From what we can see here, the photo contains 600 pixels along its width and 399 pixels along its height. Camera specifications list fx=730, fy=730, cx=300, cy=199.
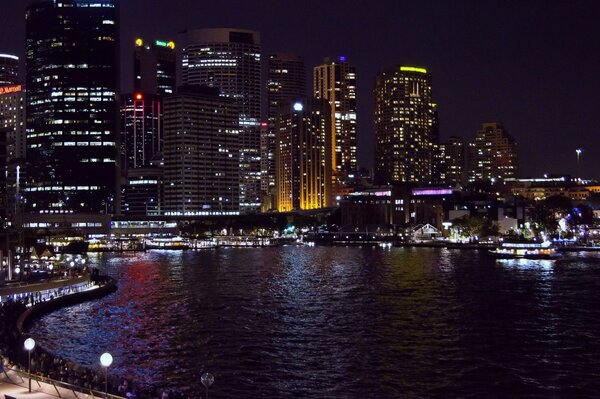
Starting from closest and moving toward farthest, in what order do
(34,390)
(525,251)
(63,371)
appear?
(34,390) → (63,371) → (525,251)

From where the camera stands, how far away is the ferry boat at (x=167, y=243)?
550 feet

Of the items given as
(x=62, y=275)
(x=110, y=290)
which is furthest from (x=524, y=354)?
(x=62, y=275)

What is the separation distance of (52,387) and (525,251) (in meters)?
101

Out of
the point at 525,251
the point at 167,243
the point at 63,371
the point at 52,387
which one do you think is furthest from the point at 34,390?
the point at 167,243

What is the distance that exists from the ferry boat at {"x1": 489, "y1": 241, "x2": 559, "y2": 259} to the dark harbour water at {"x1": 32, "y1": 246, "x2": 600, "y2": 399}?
34843 millimetres

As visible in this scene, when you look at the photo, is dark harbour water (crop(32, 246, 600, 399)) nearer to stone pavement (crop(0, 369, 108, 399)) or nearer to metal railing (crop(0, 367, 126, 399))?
metal railing (crop(0, 367, 126, 399))

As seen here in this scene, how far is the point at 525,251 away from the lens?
114500 millimetres

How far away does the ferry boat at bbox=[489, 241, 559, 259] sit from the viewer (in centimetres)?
11256

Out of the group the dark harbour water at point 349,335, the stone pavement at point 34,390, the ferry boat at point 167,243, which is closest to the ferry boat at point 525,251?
the dark harbour water at point 349,335

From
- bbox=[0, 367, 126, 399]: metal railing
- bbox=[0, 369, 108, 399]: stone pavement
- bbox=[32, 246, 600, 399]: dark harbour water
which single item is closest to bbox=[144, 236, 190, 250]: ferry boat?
bbox=[32, 246, 600, 399]: dark harbour water

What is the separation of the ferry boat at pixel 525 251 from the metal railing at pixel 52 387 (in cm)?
9795

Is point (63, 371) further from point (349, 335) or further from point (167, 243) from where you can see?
point (167, 243)

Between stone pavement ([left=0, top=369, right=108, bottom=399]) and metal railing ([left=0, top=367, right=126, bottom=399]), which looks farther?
metal railing ([left=0, top=367, right=126, bottom=399])

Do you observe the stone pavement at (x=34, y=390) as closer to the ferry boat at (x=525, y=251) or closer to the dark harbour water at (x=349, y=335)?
the dark harbour water at (x=349, y=335)
